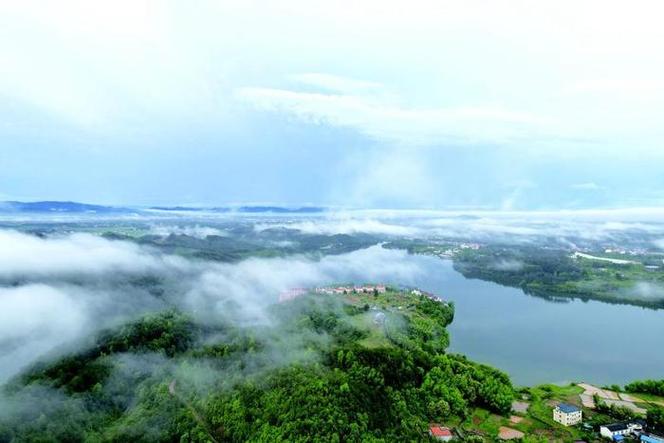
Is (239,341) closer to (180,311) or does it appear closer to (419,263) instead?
(180,311)

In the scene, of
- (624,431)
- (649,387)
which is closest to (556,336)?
(649,387)

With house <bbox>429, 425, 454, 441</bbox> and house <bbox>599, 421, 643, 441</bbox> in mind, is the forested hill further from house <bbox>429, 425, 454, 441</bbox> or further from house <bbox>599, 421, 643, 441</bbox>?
house <bbox>599, 421, 643, 441</bbox>

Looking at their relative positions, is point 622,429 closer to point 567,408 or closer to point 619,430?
point 619,430

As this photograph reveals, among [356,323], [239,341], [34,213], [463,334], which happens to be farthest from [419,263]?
[34,213]

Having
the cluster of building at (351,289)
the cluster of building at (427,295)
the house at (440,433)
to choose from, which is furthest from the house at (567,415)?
the cluster of building at (351,289)

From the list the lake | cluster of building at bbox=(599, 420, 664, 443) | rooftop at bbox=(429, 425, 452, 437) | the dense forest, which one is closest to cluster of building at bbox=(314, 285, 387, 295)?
the lake

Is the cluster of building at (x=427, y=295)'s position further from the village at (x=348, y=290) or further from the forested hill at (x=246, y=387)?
the forested hill at (x=246, y=387)
